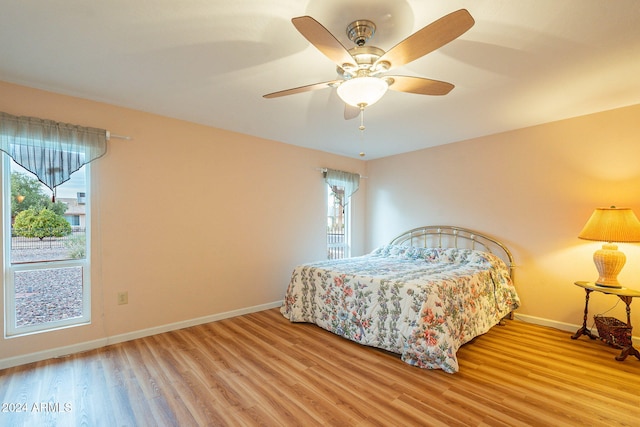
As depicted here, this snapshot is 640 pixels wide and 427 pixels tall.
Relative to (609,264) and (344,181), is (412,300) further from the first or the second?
(344,181)

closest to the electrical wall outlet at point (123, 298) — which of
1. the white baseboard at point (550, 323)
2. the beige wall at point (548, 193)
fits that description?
the beige wall at point (548, 193)

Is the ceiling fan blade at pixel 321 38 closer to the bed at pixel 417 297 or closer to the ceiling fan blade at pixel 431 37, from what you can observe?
the ceiling fan blade at pixel 431 37

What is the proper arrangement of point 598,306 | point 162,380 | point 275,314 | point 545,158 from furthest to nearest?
point 275,314, point 545,158, point 598,306, point 162,380

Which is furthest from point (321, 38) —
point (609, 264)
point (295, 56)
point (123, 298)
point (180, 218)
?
point (609, 264)

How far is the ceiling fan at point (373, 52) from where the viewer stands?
1249mm

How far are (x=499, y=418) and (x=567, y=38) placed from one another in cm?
239

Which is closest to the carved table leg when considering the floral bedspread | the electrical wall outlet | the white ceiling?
the floral bedspread

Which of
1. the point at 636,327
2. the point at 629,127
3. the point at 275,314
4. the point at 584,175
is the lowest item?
the point at 275,314

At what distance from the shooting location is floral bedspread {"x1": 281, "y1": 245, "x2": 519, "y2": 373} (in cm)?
242

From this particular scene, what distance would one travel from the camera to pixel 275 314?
3.77 metres

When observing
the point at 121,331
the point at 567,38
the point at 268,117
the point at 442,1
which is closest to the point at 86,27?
the point at 268,117

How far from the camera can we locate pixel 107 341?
2799 millimetres

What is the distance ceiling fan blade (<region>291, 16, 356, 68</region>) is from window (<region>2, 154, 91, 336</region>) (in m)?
2.64

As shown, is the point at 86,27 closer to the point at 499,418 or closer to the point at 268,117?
the point at 268,117
